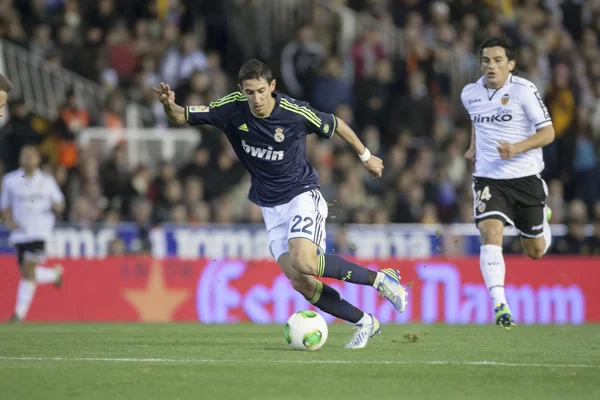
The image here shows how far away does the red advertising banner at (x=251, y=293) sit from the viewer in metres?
16.2

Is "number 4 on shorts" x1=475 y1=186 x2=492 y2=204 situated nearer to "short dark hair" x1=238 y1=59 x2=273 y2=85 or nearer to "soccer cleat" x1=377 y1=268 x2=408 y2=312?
"soccer cleat" x1=377 y1=268 x2=408 y2=312

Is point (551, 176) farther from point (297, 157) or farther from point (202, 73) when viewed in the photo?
point (297, 157)

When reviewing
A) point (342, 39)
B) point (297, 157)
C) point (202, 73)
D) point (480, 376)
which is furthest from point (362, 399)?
point (342, 39)

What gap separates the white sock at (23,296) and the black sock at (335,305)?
23.1 ft

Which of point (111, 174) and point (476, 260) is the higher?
point (111, 174)

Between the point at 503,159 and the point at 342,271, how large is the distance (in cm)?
211

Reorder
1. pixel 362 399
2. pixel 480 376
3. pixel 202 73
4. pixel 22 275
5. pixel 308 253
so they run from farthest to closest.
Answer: pixel 202 73
pixel 22 275
pixel 308 253
pixel 480 376
pixel 362 399

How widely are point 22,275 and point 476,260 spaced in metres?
6.32

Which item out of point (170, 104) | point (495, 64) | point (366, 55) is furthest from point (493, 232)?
point (366, 55)

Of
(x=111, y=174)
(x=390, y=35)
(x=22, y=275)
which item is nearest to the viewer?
(x=22, y=275)

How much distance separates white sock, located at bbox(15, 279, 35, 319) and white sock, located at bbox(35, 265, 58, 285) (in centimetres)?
11

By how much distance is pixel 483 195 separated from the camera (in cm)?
1070

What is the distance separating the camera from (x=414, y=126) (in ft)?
62.7

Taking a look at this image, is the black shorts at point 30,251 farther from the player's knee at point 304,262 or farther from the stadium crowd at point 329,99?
the player's knee at point 304,262
